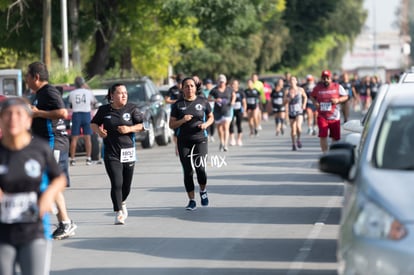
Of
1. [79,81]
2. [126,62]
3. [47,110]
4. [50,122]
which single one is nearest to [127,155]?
[50,122]

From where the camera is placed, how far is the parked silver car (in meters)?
6.87

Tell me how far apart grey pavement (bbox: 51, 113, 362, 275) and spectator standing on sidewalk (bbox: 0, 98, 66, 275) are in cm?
317

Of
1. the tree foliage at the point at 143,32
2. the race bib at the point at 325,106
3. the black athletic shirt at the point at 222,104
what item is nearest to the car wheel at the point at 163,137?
the black athletic shirt at the point at 222,104

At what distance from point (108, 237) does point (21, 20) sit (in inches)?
1098

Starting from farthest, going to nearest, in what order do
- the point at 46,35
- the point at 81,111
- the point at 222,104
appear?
1. the point at 46,35
2. the point at 222,104
3. the point at 81,111

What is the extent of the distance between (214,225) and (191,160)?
1.87m

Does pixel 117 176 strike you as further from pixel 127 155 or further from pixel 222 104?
pixel 222 104

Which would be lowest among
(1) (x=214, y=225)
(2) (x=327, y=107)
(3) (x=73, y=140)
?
(1) (x=214, y=225)

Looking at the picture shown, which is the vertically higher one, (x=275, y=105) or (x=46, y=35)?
(x=46, y=35)

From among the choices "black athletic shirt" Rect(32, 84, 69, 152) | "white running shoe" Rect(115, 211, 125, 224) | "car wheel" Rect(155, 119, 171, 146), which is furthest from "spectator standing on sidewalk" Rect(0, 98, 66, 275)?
"car wheel" Rect(155, 119, 171, 146)

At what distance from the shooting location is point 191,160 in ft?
49.3

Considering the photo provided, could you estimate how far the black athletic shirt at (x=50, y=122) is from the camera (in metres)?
12.4

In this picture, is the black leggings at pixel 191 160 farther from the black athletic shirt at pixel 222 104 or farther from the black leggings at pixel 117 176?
the black athletic shirt at pixel 222 104

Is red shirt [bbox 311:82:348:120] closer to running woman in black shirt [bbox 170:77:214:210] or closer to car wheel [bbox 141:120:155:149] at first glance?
running woman in black shirt [bbox 170:77:214:210]
